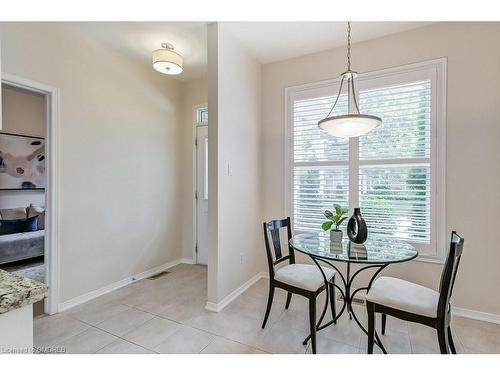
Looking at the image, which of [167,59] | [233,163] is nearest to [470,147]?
[233,163]

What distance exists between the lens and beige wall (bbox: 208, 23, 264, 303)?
246 centimetres

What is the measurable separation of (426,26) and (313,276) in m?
2.66

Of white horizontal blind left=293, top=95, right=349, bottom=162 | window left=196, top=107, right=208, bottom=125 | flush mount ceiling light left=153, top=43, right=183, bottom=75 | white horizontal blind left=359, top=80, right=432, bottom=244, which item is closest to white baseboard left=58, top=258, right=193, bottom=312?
window left=196, top=107, right=208, bottom=125

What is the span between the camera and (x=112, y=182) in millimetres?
2938

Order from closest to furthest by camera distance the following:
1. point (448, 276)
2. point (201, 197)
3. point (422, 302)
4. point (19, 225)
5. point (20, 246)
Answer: point (448, 276)
point (422, 302)
point (20, 246)
point (201, 197)
point (19, 225)

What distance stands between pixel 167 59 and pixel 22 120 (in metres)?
3.16

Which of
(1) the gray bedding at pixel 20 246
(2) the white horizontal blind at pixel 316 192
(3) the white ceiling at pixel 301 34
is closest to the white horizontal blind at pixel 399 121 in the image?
(2) the white horizontal blind at pixel 316 192

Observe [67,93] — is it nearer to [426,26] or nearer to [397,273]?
[426,26]

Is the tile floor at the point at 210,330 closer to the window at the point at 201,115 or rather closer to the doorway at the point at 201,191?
the doorway at the point at 201,191

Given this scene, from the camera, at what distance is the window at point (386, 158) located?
2461 millimetres

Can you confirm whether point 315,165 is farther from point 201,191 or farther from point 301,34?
point 201,191

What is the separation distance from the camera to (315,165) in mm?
3012
